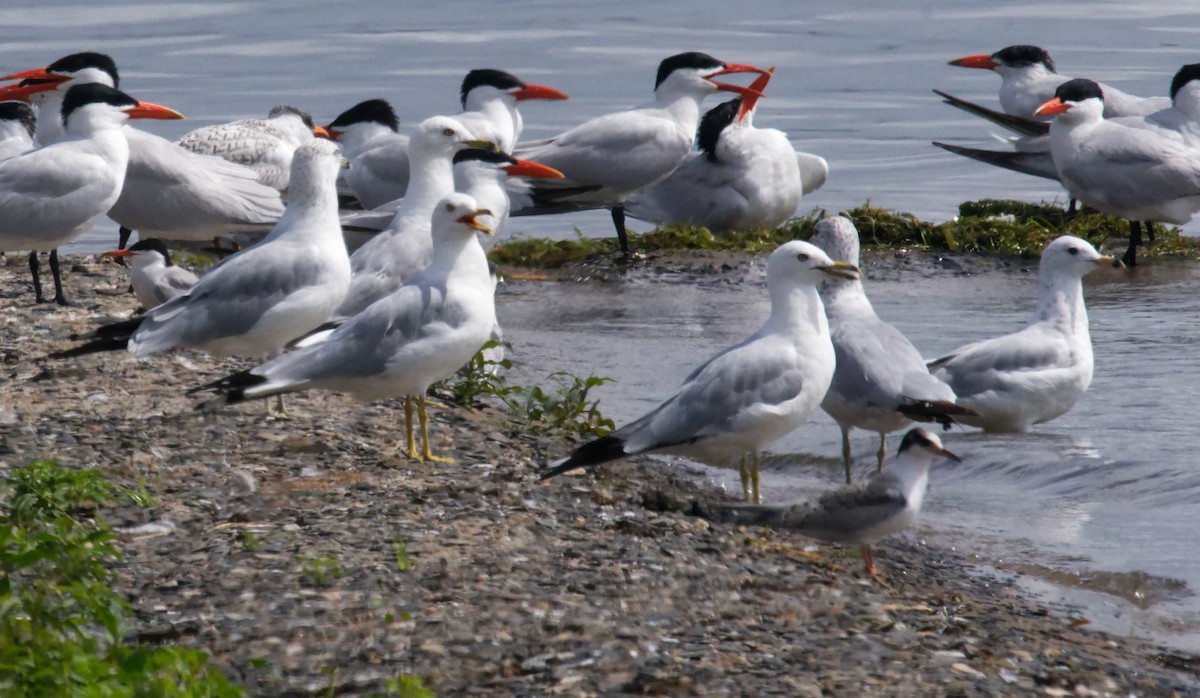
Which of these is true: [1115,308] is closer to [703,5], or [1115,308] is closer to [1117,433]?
[1117,433]

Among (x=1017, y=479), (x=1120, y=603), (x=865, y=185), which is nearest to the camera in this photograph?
(x=1120, y=603)

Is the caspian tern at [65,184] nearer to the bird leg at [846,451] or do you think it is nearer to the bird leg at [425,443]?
the bird leg at [425,443]

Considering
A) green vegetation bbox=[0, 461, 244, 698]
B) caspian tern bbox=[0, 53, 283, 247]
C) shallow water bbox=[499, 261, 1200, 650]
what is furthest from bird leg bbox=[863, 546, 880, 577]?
caspian tern bbox=[0, 53, 283, 247]

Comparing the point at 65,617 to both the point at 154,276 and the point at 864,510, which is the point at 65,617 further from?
the point at 154,276

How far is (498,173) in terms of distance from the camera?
29.3ft

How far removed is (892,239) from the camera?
38.0 ft

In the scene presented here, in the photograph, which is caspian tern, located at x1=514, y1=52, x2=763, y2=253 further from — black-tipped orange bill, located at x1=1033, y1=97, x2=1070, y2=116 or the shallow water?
black-tipped orange bill, located at x1=1033, y1=97, x2=1070, y2=116

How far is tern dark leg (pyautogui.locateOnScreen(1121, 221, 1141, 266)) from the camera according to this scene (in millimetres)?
11031

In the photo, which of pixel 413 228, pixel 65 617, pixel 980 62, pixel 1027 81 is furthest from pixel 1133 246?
pixel 65 617

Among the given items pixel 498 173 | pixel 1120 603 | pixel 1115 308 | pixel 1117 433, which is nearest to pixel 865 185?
pixel 1115 308

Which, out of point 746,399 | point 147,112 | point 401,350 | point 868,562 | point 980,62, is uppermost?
point 147,112

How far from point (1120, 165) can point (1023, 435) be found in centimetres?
458

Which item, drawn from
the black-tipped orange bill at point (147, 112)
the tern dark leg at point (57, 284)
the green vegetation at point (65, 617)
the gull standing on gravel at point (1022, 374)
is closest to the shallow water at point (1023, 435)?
the gull standing on gravel at point (1022, 374)

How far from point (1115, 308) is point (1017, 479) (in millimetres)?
3211
